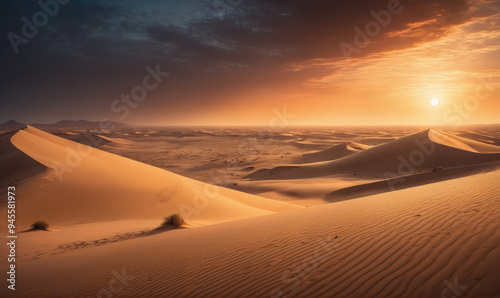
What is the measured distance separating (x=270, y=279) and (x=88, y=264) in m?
3.92

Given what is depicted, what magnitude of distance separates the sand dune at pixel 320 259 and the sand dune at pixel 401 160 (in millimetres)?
18060

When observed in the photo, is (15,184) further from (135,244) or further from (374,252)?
(374,252)

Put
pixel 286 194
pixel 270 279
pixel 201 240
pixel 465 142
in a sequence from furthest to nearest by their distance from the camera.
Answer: pixel 465 142, pixel 286 194, pixel 201 240, pixel 270 279

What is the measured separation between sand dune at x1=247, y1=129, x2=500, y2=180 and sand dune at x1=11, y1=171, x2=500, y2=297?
59.3 feet

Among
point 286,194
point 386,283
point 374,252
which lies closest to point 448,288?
point 386,283

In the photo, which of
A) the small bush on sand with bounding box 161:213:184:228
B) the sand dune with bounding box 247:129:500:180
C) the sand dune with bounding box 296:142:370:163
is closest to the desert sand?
the small bush on sand with bounding box 161:213:184:228

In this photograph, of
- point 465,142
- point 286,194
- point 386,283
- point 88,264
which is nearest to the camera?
point 386,283

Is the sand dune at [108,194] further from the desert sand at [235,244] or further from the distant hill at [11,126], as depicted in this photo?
the distant hill at [11,126]

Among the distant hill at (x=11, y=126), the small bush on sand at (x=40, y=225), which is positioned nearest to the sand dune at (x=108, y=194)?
the small bush on sand at (x=40, y=225)

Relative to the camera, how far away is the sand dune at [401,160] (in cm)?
2184

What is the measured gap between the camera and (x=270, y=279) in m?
3.68

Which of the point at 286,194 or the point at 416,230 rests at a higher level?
the point at 416,230

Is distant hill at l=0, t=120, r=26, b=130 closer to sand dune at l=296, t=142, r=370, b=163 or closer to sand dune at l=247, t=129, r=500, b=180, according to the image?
sand dune at l=296, t=142, r=370, b=163

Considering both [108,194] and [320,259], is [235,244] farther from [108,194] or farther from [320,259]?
[108,194]
